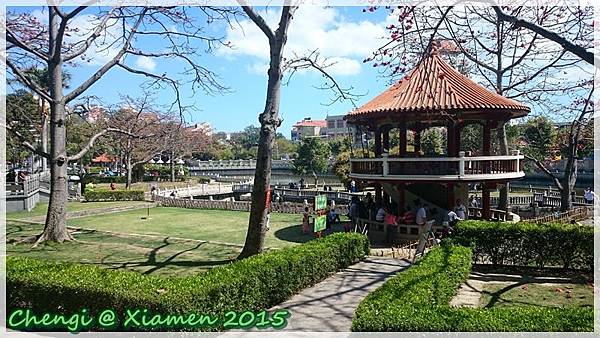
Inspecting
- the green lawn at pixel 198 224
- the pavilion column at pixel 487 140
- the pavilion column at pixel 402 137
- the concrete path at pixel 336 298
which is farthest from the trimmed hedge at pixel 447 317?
the pavilion column at pixel 487 140

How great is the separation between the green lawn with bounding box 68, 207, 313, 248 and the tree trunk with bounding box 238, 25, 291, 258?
193 inches

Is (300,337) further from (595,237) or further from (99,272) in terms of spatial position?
(595,237)

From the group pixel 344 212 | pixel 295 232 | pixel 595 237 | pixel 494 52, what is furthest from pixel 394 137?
pixel 595 237

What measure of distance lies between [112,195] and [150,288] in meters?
33.9

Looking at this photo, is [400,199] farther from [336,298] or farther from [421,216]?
[336,298]

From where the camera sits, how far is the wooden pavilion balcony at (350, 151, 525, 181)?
690 inches

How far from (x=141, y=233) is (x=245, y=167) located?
67956 millimetres

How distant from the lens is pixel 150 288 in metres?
7.77

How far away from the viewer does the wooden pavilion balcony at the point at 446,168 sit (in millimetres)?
17531

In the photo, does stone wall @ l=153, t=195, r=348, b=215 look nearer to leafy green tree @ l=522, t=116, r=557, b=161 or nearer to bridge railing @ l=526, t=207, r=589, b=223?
bridge railing @ l=526, t=207, r=589, b=223

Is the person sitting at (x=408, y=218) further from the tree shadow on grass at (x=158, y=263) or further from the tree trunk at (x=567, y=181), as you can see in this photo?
the tree trunk at (x=567, y=181)

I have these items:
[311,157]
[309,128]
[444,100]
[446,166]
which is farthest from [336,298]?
[309,128]

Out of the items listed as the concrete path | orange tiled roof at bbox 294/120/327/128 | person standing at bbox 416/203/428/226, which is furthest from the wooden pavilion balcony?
orange tiled roof at bbox 294/120/327/128

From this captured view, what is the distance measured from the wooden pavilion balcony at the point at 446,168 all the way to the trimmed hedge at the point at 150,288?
878cm
